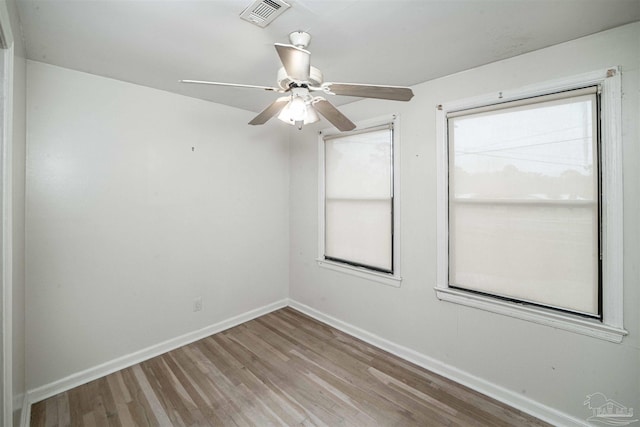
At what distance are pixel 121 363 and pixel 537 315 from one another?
11.4ft

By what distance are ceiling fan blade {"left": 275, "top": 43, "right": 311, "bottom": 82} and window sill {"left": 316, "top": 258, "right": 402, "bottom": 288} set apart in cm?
204

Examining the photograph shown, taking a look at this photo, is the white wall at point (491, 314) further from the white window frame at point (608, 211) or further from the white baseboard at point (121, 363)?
the white baseboard at point (121, 363)

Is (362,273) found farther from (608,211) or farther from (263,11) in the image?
(263,11)

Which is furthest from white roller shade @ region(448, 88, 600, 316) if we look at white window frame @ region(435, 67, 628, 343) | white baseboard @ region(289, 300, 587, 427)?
white baseboard @ region(289, 300, 587, 427)

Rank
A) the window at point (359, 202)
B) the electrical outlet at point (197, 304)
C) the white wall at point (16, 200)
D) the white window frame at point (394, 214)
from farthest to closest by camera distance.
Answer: the electrical outlet at point (197, 304), the window at point (359, 202), the white window frame at point (394, 214), the white wall at point (16, 200)

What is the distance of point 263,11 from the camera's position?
150cm

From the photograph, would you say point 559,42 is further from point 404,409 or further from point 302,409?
point 302,409

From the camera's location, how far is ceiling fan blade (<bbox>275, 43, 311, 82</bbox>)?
125cm

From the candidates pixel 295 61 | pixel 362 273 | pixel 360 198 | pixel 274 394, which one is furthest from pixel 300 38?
pixel 274 394

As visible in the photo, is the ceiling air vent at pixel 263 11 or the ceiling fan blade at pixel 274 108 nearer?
the ceiling air vent at pixel 263 11

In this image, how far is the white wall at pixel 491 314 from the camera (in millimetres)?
1652

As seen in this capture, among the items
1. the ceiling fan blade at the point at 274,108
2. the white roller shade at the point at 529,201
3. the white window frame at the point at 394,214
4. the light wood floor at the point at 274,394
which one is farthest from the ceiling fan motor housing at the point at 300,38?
the light wood floor at the point at 274,394

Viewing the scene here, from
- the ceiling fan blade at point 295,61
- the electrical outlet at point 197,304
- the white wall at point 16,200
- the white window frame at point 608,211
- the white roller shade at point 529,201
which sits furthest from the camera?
the electrical outlet at point 197,304

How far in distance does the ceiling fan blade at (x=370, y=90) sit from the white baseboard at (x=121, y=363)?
2804 millimetres
